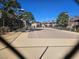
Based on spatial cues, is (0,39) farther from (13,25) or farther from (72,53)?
(13,25)

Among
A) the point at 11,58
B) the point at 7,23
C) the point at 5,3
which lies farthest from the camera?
the point at 7,23

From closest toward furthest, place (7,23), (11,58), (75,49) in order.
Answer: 1. (75,49)
2. (11,58)
3. (7,23)

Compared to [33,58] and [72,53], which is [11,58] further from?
[72,53]

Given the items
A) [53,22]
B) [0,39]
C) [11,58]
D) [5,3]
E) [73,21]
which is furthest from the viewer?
[53,22]

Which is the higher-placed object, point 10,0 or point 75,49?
point 10,0

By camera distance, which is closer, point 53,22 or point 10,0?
point 10,0

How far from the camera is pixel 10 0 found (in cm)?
3875

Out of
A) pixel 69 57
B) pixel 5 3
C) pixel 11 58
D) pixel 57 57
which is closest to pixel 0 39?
pixel 69 57

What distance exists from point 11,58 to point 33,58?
32.1 inches

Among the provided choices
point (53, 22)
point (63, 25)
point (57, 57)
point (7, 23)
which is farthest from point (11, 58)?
point (53, 22)

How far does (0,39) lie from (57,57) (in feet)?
19.2

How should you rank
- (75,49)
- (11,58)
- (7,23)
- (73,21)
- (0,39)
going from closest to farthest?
1. (75,49)
2. (0,39)
3. (11,58)
4. (7,23)
5. (73,21)

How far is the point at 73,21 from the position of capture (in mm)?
70062

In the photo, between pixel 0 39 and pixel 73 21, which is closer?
pixel 0 39
